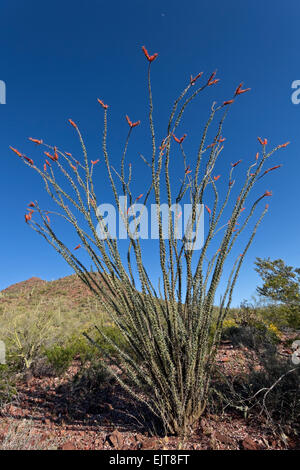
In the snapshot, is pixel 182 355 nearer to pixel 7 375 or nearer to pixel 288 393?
pixel 288 393

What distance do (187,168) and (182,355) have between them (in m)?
1.69
